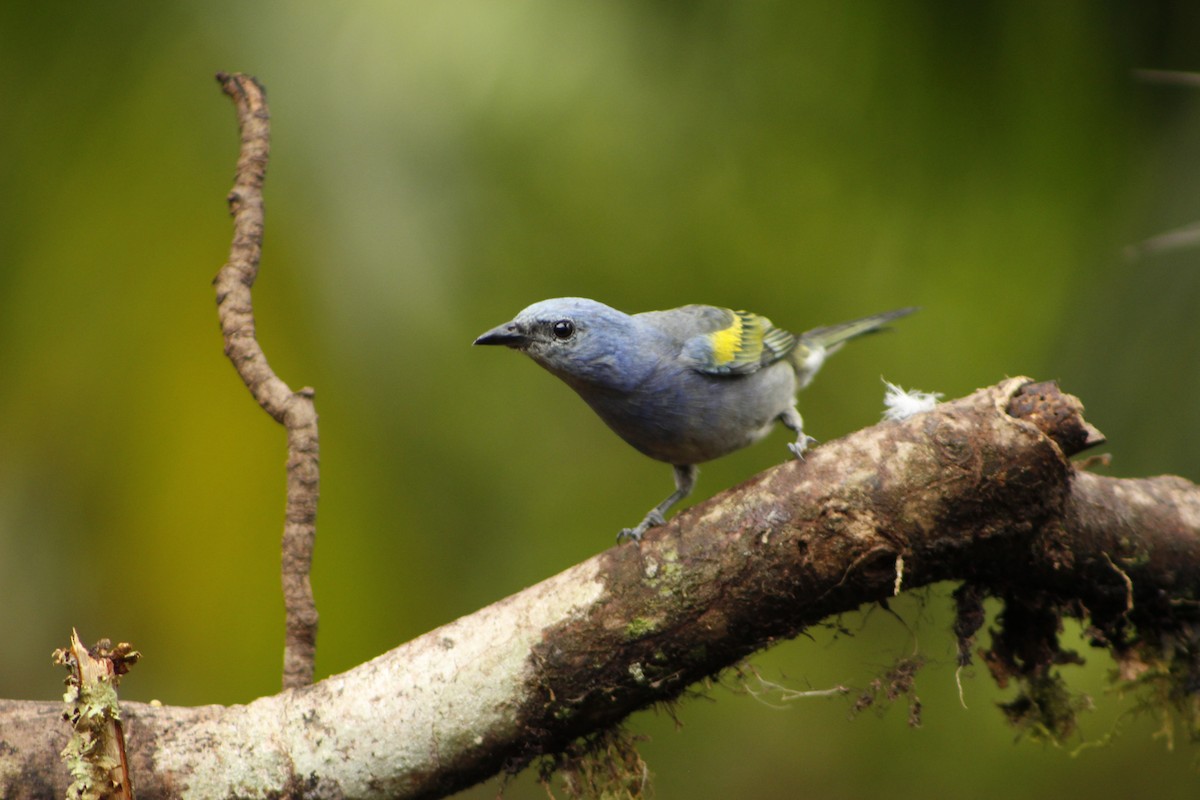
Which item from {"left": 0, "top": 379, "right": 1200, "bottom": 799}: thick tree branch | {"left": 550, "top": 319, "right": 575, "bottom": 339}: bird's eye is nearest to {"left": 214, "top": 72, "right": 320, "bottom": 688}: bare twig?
{"left": 0, "top": 379, "right": 1200, "bottom": 799}: thick tree branch

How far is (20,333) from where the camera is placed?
14.3ft

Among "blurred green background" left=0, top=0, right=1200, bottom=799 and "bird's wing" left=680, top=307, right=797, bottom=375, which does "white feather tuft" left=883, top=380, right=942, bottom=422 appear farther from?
"blurred green background" left=0, top=0, right=1200, bottom=799

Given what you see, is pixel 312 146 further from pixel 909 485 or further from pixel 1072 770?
pixel 1072 770

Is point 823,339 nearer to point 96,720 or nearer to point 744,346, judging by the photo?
point 744,346

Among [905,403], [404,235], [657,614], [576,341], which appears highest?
[404,235]

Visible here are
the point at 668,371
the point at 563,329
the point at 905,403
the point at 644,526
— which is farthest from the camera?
the point at 668,371

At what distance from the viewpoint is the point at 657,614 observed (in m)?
2.75

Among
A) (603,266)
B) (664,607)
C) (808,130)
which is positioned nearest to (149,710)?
(664,607)

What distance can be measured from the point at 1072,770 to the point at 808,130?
10.8ft

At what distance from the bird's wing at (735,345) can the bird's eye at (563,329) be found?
1.55 feet

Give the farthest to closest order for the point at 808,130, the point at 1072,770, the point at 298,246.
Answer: the point at 1072,770
the point at 808,130
the point at 298,246

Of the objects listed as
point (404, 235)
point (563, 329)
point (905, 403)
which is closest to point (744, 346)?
point (563, 329)

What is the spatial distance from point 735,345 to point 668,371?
31cm

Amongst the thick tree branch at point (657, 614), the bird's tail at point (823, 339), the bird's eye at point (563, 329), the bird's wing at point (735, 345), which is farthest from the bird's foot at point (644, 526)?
the bird's tail at point (823, 339)
